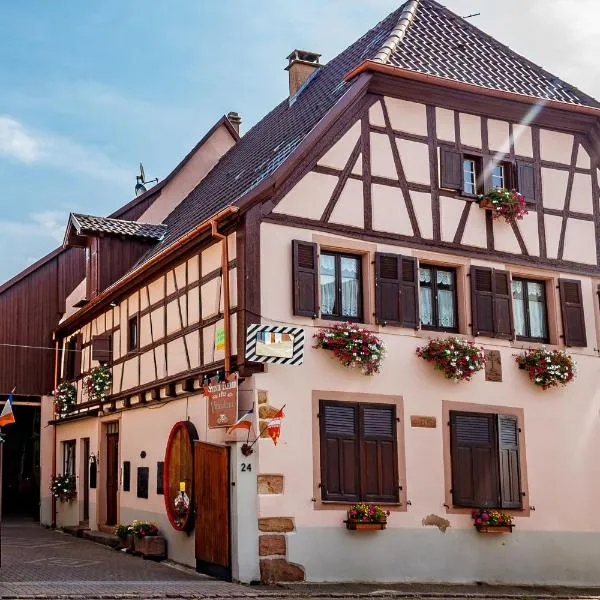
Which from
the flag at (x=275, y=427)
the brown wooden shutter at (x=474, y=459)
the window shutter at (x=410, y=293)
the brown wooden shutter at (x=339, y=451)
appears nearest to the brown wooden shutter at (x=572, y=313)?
the brown wooden shutter at (x=474, y=459)

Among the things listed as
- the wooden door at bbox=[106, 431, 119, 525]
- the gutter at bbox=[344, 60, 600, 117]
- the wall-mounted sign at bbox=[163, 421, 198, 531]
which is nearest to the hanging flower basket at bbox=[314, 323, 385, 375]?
the wall-mounted sign at bbox=[163, 421, 198, 531]

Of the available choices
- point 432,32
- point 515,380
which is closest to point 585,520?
point 515,380

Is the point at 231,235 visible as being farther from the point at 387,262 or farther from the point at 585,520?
the point at 585,520

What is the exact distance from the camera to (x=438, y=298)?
17.0 meters

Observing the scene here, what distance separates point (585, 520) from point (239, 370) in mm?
7053

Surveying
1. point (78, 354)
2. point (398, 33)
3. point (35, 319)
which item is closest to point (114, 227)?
point (78, 354)

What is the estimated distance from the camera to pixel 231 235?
15469mm

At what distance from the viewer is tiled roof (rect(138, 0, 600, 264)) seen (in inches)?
679

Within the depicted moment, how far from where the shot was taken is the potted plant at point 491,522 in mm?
15945

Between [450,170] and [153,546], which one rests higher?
[450,170]

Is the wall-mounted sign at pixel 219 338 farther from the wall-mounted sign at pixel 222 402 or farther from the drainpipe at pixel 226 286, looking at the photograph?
the wall-mounted sign at pixel 222 402

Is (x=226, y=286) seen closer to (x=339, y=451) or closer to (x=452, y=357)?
(x=339, y=451)

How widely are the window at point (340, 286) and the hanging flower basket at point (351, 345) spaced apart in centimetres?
50

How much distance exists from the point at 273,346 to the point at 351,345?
133cm
